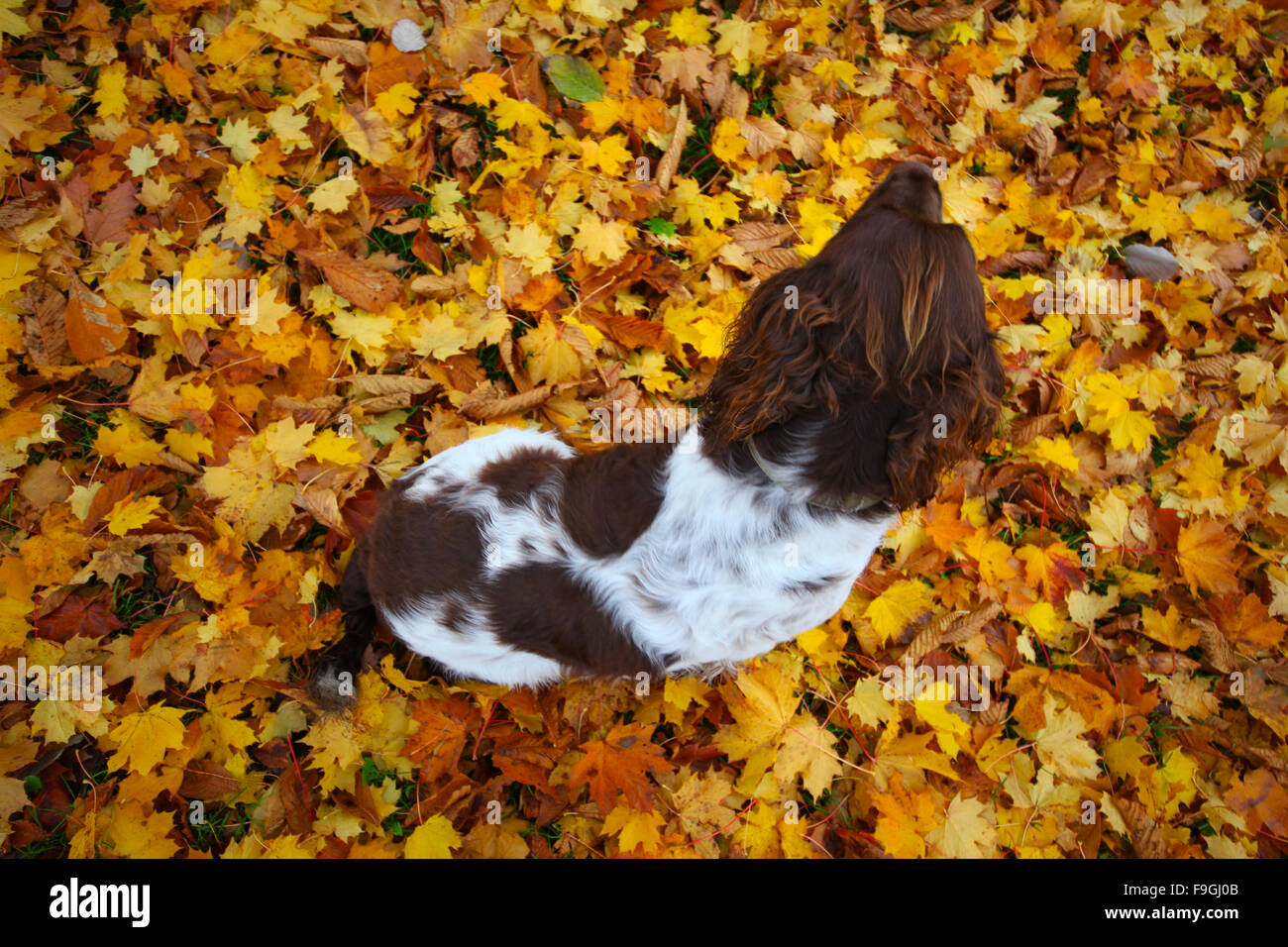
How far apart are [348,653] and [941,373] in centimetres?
294

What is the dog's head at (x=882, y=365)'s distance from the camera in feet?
7.70

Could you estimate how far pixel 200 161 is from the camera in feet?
13.7

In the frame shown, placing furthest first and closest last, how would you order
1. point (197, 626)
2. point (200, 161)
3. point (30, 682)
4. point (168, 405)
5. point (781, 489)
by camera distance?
point (200, 161) < point (168, 405) < point (197, 626) < point (30, 682) < point (781, 489)

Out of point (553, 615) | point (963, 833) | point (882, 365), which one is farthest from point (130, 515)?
point (963, 833)

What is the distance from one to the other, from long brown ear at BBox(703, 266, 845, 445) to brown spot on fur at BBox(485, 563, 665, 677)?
0.82 metres

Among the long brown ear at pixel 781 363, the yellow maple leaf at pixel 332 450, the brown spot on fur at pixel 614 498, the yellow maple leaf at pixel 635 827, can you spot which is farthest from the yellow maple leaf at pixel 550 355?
the yellow maple leaf at pixel 635 827

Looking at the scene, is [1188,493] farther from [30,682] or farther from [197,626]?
[30,682]

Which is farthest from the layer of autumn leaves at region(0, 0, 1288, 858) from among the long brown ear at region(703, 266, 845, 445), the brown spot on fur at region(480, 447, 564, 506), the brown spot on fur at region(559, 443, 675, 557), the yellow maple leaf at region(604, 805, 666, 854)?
the long brown ear at region(703, 266, 845, 445)

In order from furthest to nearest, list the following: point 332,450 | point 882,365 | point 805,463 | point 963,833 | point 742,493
A: point 332,450 < point 963,833 < point 742,493 < point 805,463 < point 882,365

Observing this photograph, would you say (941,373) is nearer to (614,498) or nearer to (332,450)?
(614,498)

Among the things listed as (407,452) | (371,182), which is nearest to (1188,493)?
(407,452)

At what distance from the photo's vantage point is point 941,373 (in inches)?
93.9

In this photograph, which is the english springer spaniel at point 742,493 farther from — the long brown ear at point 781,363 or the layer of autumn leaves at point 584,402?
the layer of autumn leaves at point 584,402
